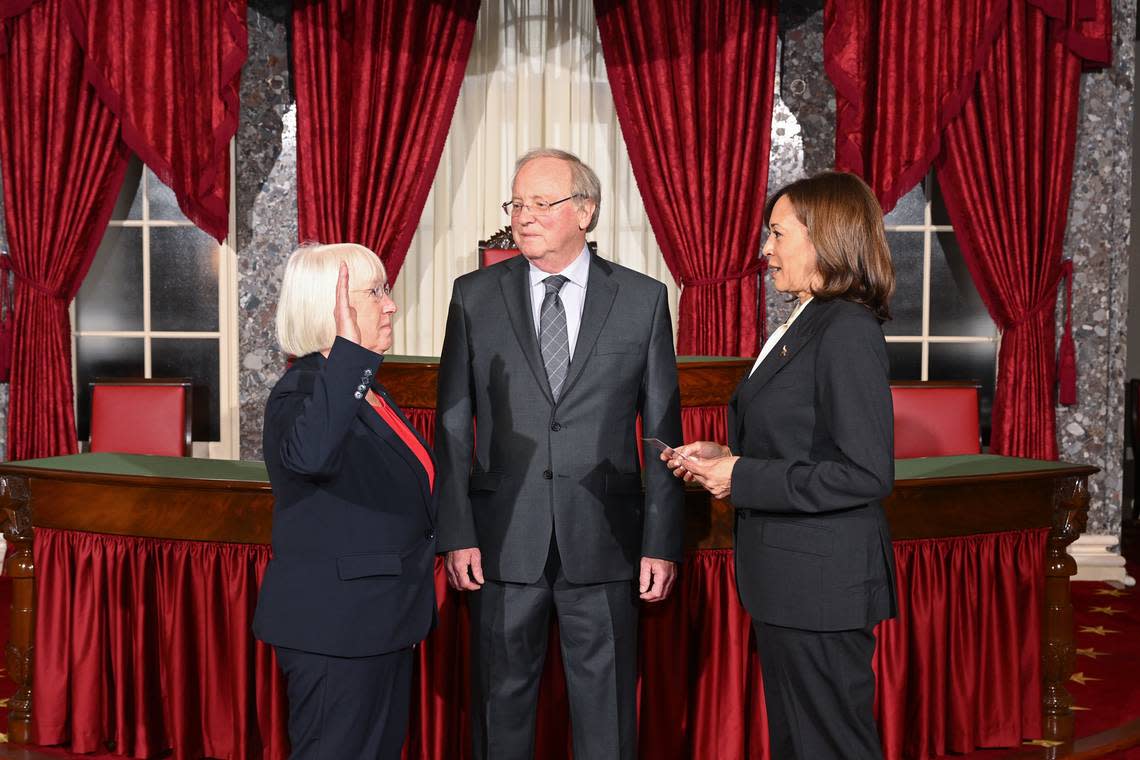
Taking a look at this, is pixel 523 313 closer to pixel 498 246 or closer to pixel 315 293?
pixel 315 293

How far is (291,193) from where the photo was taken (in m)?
5.72

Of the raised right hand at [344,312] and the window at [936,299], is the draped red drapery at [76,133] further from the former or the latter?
the raised right hand at [344,312]

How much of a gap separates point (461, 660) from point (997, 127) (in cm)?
432

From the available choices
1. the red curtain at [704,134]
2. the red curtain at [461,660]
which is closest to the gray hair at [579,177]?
the red curtain at [461,660]

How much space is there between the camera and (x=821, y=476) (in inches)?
71.0

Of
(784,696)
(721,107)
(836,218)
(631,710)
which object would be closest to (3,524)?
(631,710)

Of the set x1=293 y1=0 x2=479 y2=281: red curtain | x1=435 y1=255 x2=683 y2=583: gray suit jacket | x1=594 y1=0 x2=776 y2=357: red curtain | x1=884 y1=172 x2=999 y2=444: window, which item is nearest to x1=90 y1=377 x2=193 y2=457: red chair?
x1=293 y1=0 x2=479 y2=281: red curtain

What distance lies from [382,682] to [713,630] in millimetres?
1098

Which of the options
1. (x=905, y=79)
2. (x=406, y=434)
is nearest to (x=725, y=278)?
(x=905, y=79)

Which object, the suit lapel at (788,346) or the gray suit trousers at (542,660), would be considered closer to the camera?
the suit lapel at (788,346)

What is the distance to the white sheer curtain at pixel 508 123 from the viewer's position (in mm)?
5852

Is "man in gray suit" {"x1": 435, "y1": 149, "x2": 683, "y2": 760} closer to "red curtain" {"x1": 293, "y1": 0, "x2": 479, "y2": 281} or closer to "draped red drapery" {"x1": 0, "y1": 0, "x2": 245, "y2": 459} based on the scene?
"red curtain" {"x1": 293, "y1": 0, "x2": 479, "y2": 281}

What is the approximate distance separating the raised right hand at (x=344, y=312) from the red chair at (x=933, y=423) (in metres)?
3.11

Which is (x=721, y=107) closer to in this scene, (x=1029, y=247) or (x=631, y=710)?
(x=1029, y=247)
